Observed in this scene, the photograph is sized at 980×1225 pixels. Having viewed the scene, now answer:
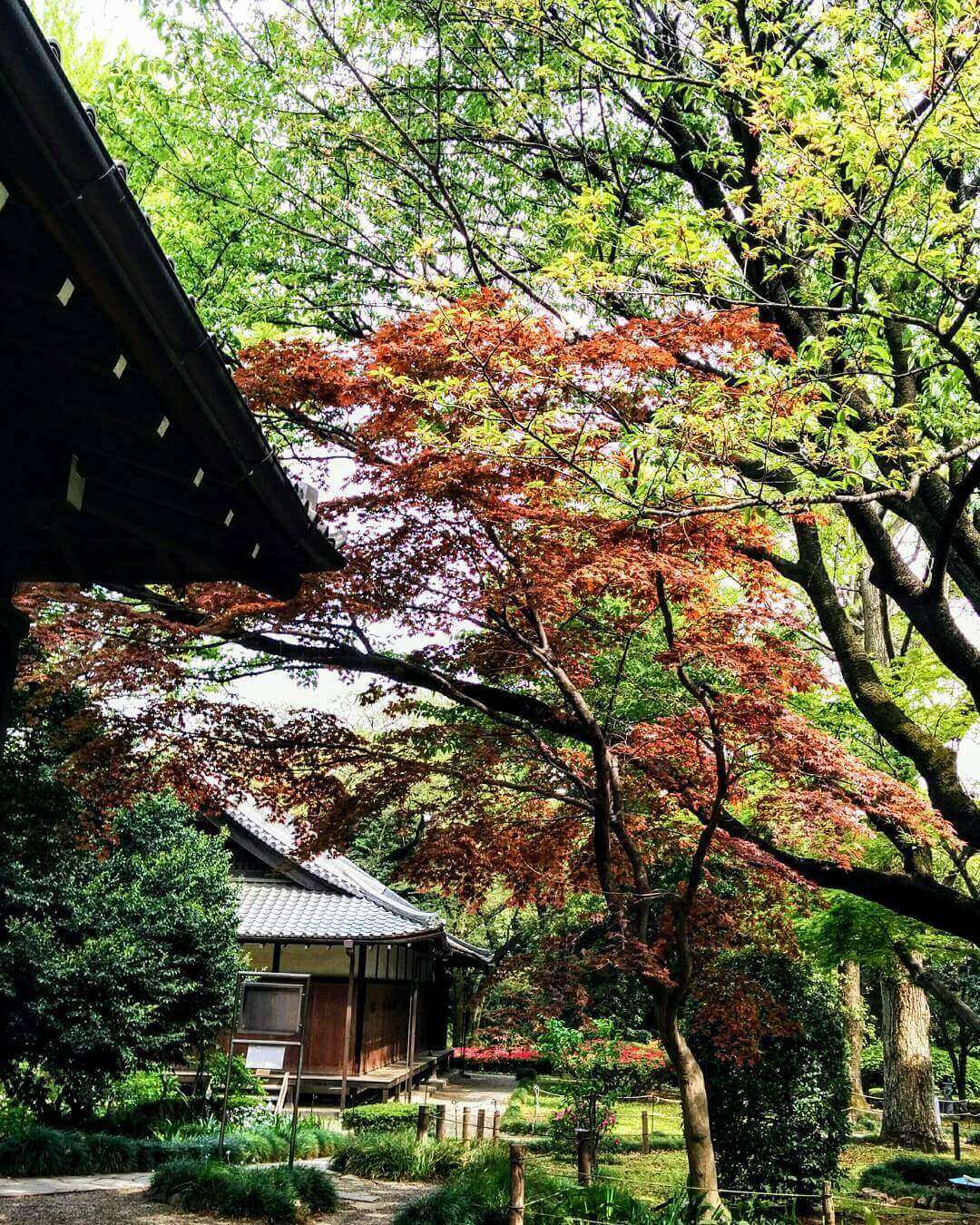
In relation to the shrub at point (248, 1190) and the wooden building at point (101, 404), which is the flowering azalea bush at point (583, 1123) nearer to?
the shrub at point (248, 1190)

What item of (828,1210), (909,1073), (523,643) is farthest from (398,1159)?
(909,1073)

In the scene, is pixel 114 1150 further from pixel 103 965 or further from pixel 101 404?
pixel 101 404

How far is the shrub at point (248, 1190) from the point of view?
8656mm

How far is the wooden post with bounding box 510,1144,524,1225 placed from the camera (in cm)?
646

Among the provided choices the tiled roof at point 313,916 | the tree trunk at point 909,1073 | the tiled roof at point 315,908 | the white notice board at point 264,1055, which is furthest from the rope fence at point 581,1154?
the tiled roof at point 315,908

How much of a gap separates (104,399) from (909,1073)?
60.3 ft

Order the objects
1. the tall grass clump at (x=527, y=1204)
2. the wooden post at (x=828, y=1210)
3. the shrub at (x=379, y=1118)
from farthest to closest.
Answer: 1. the shrub at (x=379, y=1118)
2. the wooden post at (x=828, y=1210)
3. the tall grass clump at (x=527, y=1204)

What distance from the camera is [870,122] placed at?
452 cm

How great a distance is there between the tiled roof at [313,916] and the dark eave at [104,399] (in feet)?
43.9

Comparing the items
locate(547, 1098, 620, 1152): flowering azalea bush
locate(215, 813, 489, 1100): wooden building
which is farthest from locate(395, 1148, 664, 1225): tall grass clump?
locate(215, 813, 489, 1100): wooden building

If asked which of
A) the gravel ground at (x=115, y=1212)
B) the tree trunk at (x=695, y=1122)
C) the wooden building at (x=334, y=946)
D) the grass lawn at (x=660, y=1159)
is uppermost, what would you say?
the wooden building at (x=334, y=946)

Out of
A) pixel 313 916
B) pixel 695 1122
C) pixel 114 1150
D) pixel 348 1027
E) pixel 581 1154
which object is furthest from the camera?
pixel 313 916

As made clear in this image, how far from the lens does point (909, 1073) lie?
16.6 metres

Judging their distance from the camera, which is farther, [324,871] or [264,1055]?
[324,871]
